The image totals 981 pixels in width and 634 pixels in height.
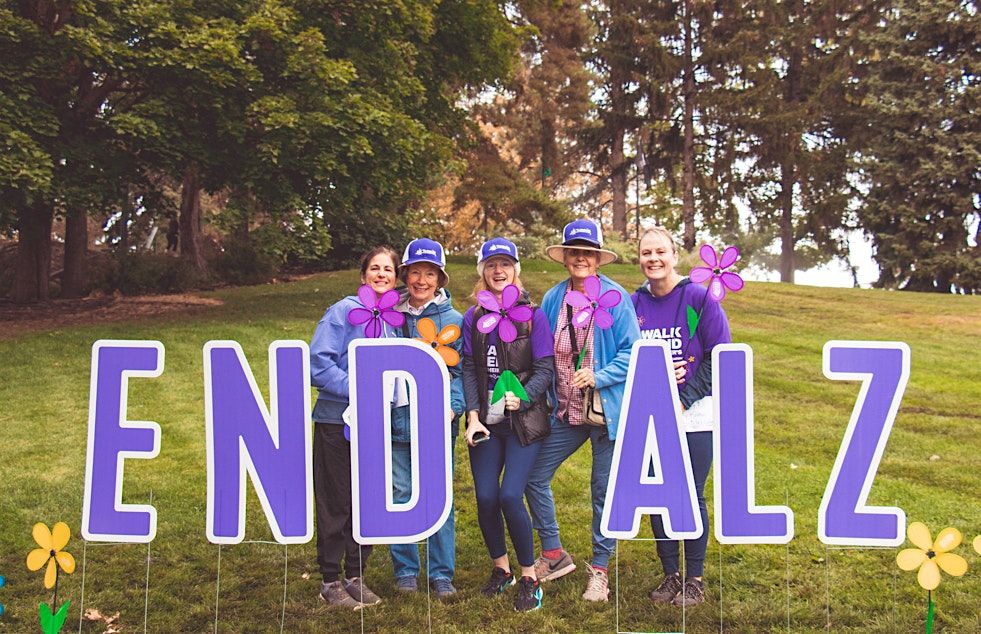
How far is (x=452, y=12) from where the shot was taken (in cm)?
1466

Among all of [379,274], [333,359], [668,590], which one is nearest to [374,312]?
[379,274]

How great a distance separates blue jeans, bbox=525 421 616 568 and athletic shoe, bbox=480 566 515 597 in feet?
1.02

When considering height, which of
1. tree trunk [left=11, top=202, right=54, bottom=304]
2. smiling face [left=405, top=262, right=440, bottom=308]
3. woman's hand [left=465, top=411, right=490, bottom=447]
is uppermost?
tree trunk [left=11, top=202, right=54, bottom=304]

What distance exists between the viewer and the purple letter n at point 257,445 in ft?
11.8

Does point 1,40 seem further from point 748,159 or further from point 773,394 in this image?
point 748,159

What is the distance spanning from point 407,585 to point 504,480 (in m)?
0.93

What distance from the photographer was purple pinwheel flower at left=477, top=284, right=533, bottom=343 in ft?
11.8

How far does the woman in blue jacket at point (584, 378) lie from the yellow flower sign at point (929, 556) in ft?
4.32

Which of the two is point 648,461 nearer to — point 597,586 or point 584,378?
point 584,378

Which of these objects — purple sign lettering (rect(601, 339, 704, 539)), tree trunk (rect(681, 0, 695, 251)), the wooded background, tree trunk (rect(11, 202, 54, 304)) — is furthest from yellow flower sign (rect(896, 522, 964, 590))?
tree trunk (rect(681, 0, 695, 251))

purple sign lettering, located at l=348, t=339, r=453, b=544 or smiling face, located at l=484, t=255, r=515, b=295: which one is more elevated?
smiling face, located at l=484, t=255, r=515, b=295

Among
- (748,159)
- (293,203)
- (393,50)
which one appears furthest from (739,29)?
(293,203)

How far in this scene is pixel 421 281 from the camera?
12.8 ft

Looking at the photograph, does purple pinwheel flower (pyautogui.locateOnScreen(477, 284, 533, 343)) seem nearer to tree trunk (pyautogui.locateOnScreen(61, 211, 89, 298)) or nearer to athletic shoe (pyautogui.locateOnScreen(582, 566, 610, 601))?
athletic shoe (pyautogui.locateOnScreen(582, 566, 610, 601))
